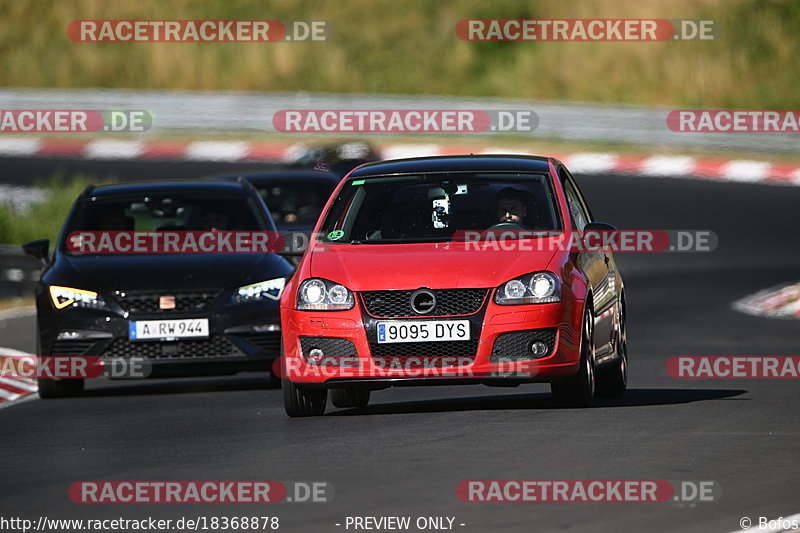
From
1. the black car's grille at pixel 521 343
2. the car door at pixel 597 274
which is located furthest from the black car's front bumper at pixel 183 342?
the black car's grille at pixel 521 343

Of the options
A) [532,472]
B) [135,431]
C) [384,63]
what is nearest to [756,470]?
[532,472]

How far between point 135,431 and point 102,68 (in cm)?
3740

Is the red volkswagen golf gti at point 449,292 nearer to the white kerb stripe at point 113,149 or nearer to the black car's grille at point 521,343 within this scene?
the black car's grille at point 521,343

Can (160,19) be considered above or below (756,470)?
above

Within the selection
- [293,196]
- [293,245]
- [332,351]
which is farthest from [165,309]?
[293,196]

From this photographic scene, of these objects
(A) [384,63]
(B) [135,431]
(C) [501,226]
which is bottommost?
(B) [135,431]

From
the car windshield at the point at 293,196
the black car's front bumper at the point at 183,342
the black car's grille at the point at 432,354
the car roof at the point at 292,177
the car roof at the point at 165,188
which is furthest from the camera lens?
the car roof at the point at 292,177

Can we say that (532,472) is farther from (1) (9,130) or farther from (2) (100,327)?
(1) (9,130)

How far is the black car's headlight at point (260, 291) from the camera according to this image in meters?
13.2

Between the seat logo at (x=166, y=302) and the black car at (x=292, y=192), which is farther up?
the black car at (x=292, y=192)

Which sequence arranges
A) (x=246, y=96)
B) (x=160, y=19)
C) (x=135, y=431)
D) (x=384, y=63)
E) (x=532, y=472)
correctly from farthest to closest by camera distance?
(x=160, y=19), (x=384, y=63), (x=246, y=96), (x=135, y=431), (x=532, y=472)

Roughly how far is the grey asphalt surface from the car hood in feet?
2.63

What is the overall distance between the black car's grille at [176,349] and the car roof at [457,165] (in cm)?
190

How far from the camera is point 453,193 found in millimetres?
11508
